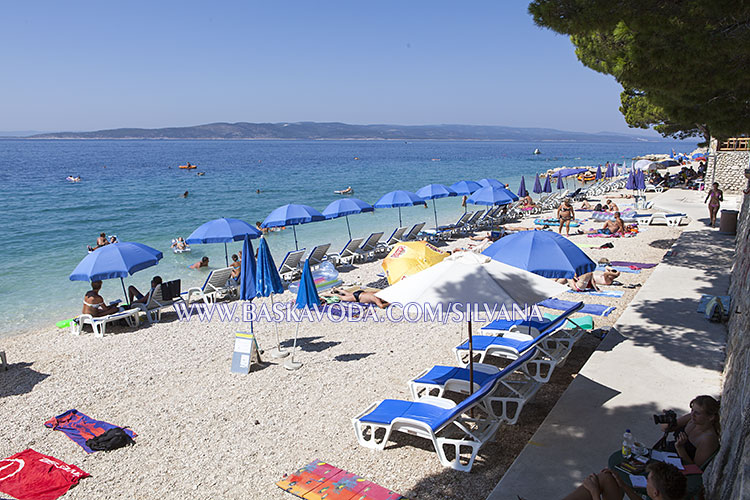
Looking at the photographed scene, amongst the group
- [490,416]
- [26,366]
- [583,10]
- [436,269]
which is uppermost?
[583,10]

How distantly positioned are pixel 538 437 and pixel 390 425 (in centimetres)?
132

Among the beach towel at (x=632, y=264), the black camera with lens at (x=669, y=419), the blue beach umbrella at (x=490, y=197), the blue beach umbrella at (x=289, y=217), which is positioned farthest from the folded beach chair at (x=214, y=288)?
the beach towel at (x=632, y=264)

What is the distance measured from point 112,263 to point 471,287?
7012mm

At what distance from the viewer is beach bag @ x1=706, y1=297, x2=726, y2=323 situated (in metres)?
7.01

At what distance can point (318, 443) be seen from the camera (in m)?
4.94

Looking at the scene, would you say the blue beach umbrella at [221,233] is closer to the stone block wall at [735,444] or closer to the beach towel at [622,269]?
the beach towel at [622,269]

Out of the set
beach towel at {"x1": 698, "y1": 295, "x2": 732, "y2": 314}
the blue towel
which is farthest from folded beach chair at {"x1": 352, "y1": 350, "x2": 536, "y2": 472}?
the blue towel

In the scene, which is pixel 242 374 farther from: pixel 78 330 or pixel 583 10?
pixel 583 10

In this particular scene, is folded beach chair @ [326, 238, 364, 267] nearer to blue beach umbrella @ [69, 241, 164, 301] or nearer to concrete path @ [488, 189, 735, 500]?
blue beach umbrella @ [69, 241, 164, 301]

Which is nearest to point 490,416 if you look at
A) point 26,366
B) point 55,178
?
point 26,366

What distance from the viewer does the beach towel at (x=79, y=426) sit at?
17.2 ft

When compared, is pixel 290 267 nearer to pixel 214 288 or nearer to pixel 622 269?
pixel 214 288

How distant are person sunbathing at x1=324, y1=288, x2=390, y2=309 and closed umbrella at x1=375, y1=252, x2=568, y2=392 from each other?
4376 millimetres

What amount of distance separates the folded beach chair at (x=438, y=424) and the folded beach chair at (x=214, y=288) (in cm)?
661
